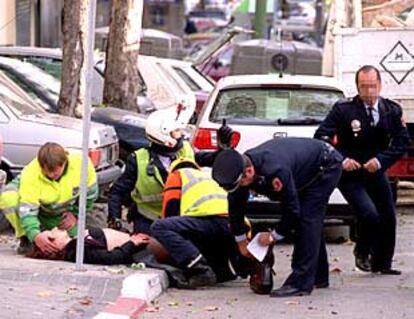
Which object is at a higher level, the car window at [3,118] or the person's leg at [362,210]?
the car window at [3,118]

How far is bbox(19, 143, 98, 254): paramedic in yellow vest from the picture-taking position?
32.8 feet

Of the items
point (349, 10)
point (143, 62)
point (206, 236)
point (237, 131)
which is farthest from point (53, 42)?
point (206, 236)

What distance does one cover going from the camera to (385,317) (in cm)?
872

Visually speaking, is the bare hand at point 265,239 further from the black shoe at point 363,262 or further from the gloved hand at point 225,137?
the black shoe at point 363,262

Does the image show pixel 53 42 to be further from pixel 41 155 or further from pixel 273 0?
pixel 41 155

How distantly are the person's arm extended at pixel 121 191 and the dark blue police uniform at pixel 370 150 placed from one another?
1529mm

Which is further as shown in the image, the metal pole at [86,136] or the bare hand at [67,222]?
the bare hand at [67,222]

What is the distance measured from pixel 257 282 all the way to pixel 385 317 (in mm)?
1133

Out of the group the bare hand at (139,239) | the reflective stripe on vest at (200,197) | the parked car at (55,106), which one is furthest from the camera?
the parked car at (55,106)

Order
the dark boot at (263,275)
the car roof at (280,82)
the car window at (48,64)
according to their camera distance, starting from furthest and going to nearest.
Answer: the car window at (48,64) < the car roof at (280,82) < the dark boot at (263,275)

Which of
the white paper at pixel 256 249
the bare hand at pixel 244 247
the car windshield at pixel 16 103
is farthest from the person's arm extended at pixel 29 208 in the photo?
the car windshield at pixel 16 103

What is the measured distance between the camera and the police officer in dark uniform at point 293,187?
865 centimetres

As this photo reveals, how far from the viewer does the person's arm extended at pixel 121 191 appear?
33.7ft

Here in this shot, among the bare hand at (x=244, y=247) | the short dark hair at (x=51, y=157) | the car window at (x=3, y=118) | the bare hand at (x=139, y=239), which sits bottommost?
the bare hand at (x=139, y=239)
